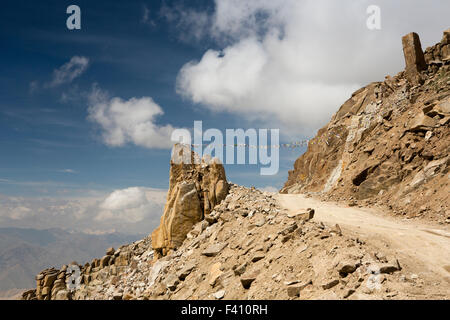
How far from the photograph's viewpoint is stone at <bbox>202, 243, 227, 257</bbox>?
16953 mm

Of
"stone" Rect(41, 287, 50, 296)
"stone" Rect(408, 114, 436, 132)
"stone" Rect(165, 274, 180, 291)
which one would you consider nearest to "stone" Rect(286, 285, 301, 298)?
"stone" Rect(165, 274, 180, 291)

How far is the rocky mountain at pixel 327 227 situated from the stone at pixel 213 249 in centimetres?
10

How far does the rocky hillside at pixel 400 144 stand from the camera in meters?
21.7

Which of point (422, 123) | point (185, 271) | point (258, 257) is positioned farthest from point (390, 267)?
point (422, 123)

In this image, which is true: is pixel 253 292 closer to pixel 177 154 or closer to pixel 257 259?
pixel 257 259

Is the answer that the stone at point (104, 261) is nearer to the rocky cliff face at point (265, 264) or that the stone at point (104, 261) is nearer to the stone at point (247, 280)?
the rocky cliff face at point (265, 264)

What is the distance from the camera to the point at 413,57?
106 feet

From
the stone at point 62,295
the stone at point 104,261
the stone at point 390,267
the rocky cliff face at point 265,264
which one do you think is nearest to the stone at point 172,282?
the rocky cliff face at point 265,264

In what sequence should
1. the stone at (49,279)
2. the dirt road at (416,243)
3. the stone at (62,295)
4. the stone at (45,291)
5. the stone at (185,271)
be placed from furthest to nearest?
the stone at (49,279) → the stone at (45,291) → the stone at (62,295) → the stone at (185,271) → the dirt road at (416,243)

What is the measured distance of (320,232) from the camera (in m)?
13.0

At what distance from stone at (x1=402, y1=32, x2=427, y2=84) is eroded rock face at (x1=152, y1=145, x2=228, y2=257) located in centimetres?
2497

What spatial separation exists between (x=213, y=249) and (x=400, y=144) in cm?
1969

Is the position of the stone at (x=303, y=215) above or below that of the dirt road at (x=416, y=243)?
above
